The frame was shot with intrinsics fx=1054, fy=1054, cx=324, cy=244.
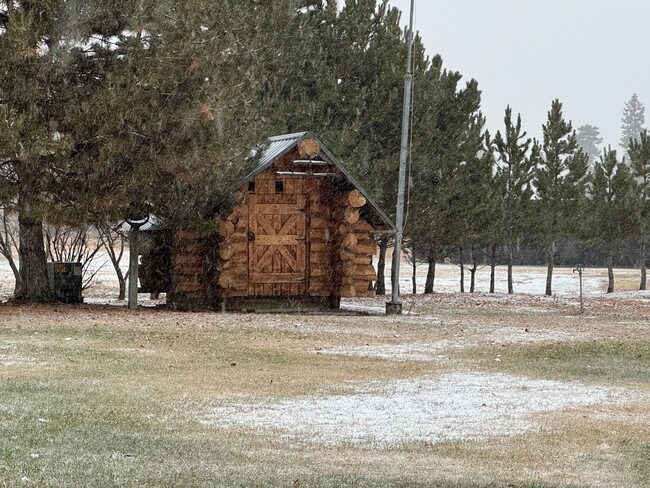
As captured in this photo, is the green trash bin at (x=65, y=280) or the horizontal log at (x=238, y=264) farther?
the green trash bin at (x=65, y=280)

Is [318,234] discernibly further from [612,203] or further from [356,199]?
[612,203]

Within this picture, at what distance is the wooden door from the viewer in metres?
25.2

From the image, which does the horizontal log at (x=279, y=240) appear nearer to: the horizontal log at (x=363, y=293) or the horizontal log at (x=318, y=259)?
the horizontal log at (x=318, y=259)

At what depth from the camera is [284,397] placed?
11.2 meters

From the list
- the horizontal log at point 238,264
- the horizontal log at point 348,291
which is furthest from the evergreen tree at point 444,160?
the horizontal log at point 238,264

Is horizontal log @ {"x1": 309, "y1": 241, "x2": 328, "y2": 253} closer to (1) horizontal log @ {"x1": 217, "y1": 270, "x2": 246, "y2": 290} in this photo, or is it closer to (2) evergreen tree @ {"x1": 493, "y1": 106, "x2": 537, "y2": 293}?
(1) horizontal log @ {"x1": 217, "y1": 270, "x2": 246, "y2": 290}

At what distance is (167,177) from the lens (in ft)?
75.2

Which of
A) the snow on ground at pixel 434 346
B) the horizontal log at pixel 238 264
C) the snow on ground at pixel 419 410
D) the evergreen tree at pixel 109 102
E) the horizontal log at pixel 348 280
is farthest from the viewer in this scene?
the horizontal log at pixel 348 280

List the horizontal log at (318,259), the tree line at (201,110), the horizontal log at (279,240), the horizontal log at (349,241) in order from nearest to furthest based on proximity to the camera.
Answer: the tree line at (201,110) → the horizontal log at (279,240) → the horizontal log at (349,241) → the horizontal log at (318,259)

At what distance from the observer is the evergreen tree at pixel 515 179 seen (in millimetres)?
39156

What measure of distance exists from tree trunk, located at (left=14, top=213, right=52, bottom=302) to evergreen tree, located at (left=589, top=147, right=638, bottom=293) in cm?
2350

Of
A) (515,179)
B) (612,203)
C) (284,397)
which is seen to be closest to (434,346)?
(284,397)

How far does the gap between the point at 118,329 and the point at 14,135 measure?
13.5 feet

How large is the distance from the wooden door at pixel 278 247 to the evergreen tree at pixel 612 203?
60.2ft
